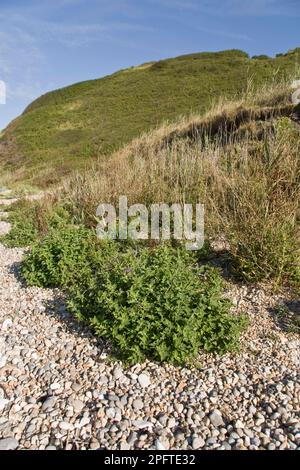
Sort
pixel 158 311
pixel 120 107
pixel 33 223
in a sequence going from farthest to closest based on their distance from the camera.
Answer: pixel 120 107, pixel 33 223, pixel 158 311

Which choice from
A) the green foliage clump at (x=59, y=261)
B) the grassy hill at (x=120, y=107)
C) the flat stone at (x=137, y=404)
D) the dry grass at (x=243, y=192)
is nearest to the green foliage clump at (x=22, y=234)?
the dry grass at (x=243, y=192)

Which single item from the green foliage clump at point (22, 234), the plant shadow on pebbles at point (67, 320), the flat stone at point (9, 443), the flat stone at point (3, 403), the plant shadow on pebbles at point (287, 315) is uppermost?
the green foliage clump at point (22, 234)

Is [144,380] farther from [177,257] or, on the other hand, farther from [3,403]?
[177,257]

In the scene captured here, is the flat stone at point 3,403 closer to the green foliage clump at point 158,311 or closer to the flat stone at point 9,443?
the flat stone at point 9,443

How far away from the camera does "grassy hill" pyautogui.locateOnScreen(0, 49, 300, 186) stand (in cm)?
2017

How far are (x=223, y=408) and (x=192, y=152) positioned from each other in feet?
15.7

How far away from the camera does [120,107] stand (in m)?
27.0

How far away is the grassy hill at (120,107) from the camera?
2017 cm

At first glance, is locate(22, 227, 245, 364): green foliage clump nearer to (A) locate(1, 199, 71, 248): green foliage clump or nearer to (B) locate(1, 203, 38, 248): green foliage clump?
(A) locate(1, 199, 71, 248): green foliage clump

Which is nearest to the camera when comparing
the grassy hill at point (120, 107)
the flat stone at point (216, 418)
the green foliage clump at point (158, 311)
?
the flat stone at point (216, 418)

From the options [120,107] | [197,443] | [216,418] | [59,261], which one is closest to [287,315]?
[216,418]

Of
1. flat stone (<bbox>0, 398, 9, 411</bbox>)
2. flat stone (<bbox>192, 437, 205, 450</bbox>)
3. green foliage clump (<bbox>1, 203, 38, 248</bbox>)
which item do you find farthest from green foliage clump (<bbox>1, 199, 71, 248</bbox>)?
flat stone (<bbox>192, 437, 205, 450</bbox>)

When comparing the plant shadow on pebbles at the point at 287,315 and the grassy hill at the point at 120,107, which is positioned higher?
the grassy hill at the point at 120,107

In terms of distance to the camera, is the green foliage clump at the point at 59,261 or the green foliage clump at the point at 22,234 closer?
the green foliage clump at the point at 59,261
